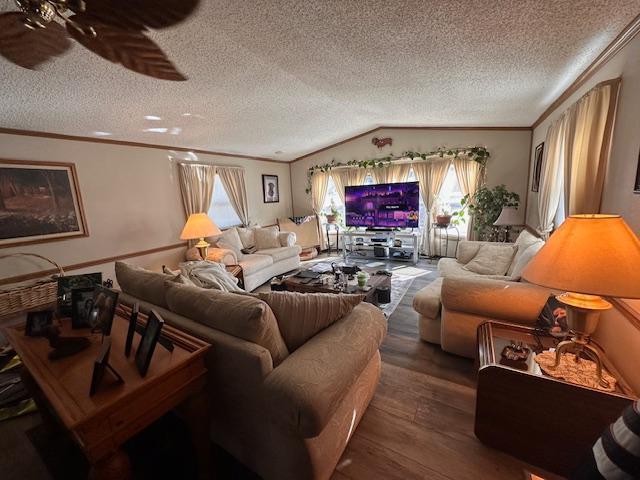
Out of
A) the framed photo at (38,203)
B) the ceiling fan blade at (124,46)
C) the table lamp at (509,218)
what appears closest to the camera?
the ceiling fan blade at (124,46)

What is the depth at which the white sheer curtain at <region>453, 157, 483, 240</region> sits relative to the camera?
14.8ft

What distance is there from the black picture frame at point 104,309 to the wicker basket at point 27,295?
5.10ft

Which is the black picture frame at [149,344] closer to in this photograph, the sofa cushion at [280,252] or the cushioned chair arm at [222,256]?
the cushioned chair arm at [222,256]

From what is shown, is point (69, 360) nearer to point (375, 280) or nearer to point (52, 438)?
point (52, 438)

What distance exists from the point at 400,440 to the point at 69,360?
1.73 m

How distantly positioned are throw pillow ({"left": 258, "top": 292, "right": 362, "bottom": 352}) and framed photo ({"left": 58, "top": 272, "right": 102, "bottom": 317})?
4.20ft

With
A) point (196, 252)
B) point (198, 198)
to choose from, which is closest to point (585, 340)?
point (196, 252)

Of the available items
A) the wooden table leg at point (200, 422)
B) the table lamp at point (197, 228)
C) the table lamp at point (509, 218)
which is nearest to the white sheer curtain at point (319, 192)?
the table lamp at point (197, 228)

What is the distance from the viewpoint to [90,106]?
2.38m

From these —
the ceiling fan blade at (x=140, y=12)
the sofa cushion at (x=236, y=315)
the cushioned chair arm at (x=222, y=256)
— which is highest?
the ceiling fan blade at (x=140, y=12)

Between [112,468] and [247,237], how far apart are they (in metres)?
4.08

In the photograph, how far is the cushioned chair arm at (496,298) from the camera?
1.79 metres

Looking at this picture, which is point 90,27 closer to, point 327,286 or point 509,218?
point 327,286

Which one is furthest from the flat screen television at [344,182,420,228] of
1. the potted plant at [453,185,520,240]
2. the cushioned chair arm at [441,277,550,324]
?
the cushioned chair arm at [441,277,550,324]
